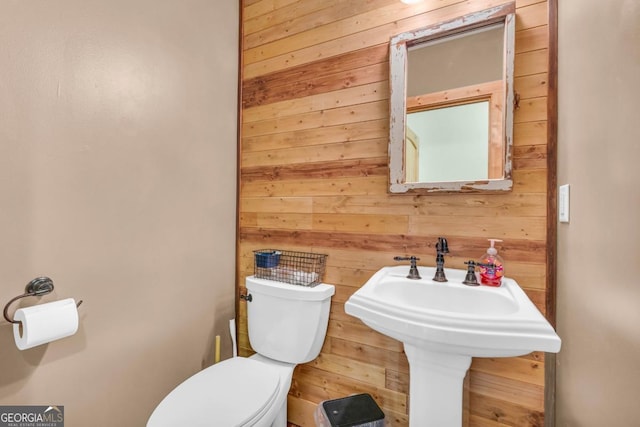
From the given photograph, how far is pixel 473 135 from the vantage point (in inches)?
47.2

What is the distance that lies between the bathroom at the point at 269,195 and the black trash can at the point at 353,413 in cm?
12

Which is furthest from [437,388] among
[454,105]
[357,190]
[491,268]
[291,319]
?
[454,105]

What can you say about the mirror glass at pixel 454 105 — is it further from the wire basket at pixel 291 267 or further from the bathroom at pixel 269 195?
the wire basket at pixel 291 267

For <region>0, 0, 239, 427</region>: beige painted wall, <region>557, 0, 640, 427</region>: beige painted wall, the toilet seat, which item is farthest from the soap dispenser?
<region>0, 0, 239, 427</region>: beige painted wall

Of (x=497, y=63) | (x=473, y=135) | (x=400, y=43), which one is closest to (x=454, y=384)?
(x=473, y=135)

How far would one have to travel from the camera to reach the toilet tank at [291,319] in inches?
54.1

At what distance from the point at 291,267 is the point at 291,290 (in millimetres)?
214

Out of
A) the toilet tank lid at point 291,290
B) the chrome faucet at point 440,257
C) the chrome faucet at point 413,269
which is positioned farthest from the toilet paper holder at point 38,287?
the chrome faucet at point 440,257

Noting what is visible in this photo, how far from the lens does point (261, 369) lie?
1.29 metres

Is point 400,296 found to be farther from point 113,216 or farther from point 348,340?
point 113,216

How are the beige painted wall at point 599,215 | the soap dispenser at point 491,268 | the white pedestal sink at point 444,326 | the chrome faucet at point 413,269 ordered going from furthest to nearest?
the chrome faucet at point 413,269 → the soap dispenser at point 491,268 → the white pedestal sink at point 444,326 → the beige painted wall at point 599,215

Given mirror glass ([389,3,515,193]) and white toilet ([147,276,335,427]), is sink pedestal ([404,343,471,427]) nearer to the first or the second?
white toilet ([147,276,335,427])

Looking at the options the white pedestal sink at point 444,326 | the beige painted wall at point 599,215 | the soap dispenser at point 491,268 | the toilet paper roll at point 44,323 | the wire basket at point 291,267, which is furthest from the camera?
the wire basket at point 291,267

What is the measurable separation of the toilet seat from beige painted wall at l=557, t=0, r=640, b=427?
96cm
